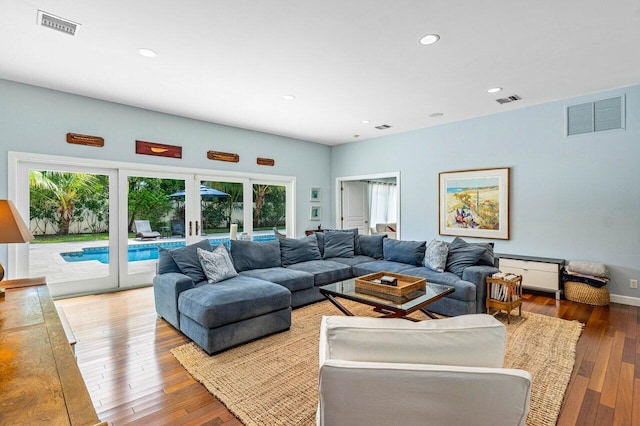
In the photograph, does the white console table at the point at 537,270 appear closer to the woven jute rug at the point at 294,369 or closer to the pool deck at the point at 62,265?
the woven jute rug at the point at 294,369

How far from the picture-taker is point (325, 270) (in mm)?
4301

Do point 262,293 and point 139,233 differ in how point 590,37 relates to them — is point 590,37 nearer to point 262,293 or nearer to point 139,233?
point 262,293

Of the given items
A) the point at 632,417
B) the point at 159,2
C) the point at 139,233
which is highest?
the point at 159,2

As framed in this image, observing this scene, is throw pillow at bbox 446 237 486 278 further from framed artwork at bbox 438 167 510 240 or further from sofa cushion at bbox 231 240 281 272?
sofa cushion at bbox 231 240 281 272

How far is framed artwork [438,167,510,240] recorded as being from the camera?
507cm

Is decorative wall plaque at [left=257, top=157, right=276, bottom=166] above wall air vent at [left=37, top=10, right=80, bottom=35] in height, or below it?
below

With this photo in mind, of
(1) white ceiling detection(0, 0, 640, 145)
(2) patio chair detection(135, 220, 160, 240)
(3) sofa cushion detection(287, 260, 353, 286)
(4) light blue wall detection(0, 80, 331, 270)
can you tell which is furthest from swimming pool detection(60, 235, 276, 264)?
(1) white ceiling detection(0, 0, 640, 145)

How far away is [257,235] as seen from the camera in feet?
21.6

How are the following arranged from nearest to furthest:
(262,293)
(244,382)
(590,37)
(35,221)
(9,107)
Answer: (244,382)
(590,37)
(262,293)
(9,107)
(35,221)

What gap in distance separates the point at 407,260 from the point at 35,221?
518 cm

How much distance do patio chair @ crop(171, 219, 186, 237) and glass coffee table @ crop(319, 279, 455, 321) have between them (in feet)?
11.3

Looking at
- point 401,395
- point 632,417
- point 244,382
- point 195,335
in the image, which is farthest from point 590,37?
point 195,335

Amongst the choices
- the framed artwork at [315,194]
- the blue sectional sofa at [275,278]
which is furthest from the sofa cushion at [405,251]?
the framed artwork at [315,194]

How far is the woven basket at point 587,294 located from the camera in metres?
4.05
